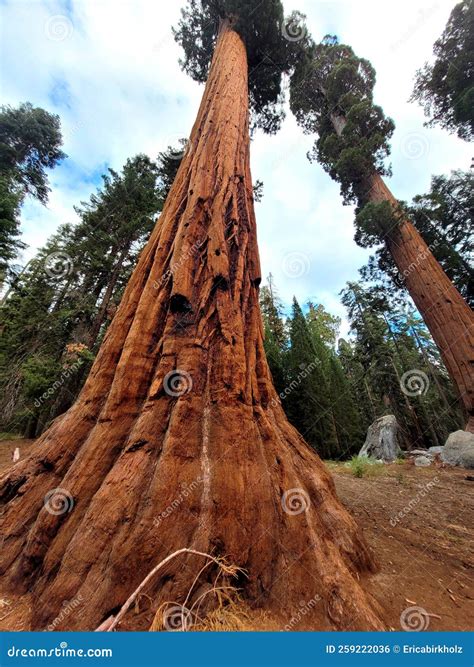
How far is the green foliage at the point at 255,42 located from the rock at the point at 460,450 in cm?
1181

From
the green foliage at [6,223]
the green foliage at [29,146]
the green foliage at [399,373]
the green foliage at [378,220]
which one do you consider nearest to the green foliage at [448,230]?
the green foliage at [378,220]

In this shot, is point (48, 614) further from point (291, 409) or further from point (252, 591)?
point (291, 409)

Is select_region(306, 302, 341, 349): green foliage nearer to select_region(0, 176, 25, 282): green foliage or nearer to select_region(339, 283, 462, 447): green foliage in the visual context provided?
select_region(339, 283, 462, 447): green foliage

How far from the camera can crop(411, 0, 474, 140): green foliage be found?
7730mm

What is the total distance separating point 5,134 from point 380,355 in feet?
82.2

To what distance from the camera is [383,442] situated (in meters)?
11.3

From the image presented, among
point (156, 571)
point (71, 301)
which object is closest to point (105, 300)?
point (71, 301)

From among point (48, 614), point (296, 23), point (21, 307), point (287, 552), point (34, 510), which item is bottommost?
point (48, 614)

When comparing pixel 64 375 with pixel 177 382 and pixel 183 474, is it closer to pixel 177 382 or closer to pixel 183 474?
pixel 177 382

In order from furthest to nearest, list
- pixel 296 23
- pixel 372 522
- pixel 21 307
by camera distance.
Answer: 1. pixel 21 307
2. pixel 296 23
3. pixel 372 522

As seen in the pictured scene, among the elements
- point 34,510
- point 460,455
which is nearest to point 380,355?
point 460,455

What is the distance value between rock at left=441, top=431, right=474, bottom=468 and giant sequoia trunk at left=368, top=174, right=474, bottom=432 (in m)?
0.29

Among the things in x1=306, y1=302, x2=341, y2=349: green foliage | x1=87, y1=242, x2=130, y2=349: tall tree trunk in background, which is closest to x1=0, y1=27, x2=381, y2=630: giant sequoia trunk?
x1=87, y1=242, x2=130, y2=349: tall tree trunk in background

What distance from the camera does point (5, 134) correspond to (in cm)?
1343
